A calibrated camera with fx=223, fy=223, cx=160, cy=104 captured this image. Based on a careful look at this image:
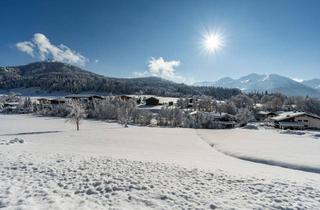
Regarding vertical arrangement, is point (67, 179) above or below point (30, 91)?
below

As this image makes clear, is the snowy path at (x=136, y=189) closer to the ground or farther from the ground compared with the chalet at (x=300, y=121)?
closer to the ground

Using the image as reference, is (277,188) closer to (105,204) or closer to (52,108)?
(105,204)

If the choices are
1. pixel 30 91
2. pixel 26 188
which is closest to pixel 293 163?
pixel 26 188

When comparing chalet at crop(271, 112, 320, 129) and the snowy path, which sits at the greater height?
chalet at crop(271, 112, 320, 129)

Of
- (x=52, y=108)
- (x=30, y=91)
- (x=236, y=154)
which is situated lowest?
(x=236, y=154)

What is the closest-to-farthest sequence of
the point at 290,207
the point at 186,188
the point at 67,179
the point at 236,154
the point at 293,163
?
1. the point at 290,207
2. the point at 186,188
3. the point at 67,179
4. the point at 293,163
5. the point at 236,154

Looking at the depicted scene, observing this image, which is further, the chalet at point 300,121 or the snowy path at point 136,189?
the chalet at point 300,121

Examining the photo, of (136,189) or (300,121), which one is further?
(300,121)

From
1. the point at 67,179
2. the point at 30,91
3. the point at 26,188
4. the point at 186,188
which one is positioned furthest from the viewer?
the point at 30,91

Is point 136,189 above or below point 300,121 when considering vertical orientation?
below

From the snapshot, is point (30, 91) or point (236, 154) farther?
point (30, 91)

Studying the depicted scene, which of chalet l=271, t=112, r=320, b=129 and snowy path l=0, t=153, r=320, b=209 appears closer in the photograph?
snowy path l=0, t=153, r=320, b=209

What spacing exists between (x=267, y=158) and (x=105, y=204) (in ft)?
69.3

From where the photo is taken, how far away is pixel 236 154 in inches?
1070
